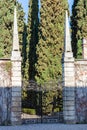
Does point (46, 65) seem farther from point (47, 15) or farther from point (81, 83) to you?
point (81, 83)

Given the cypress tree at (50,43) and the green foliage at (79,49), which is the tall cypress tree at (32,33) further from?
the green foliage at (79,49)

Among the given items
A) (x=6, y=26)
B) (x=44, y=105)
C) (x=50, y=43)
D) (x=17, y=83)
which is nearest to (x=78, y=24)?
(x=50, y=43)

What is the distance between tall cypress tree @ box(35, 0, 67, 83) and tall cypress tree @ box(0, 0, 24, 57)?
2.49 m

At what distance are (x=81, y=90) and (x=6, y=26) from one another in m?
14.3

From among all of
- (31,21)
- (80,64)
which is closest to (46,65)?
(31,21)

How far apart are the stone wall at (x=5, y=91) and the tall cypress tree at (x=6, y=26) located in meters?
11.2

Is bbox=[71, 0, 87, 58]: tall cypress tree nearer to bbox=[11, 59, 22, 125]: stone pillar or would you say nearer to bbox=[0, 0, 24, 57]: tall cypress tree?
bbox=[0, 0, 24, 57]: tall cypress tree

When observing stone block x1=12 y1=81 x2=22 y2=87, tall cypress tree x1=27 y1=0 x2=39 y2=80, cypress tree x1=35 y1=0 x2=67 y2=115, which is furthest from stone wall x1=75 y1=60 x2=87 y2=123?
tall cypress tree x1=27 y1=0 x2=39 y2=80

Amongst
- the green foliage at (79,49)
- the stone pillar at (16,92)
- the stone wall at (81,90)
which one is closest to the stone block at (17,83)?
the stone pillar at (16,92)

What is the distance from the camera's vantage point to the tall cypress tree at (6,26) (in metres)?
32.1

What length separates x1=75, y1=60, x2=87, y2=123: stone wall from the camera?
2011 centimetres

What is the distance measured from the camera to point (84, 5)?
32531 mm

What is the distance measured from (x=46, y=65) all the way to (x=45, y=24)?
2.98 m

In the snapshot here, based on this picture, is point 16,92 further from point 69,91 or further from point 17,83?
point 69,91
